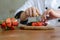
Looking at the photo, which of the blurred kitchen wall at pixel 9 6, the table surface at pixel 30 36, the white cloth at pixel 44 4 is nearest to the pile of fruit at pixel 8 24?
the table surface at pixel 30 36

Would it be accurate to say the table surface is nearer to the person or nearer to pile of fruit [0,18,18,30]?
pile of fruit [0,18,18,30]

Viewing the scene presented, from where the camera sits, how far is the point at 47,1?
1.54m

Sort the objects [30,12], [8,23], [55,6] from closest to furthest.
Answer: [8,23], [30,12], [55,6]

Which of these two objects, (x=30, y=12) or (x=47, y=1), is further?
(x=47, y=1)

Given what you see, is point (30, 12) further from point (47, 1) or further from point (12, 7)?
point (12, 7)

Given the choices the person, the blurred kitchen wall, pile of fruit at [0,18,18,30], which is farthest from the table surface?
the blurred kitchen wall

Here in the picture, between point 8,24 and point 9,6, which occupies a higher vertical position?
point 9,6

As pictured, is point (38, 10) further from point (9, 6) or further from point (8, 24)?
point (9, 6)

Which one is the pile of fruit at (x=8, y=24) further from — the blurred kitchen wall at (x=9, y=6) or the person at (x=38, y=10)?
the blurred kitchen wall at (x=9, y=6)

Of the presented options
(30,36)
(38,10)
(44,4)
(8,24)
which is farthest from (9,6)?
(30,36)

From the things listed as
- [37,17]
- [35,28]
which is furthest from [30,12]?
[35,28]

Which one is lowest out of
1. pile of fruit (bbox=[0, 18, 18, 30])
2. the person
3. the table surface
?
the table surface

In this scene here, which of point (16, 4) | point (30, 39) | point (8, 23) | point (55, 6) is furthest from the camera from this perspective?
point (16, 4)

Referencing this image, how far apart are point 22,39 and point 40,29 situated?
10.9 inches
